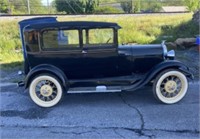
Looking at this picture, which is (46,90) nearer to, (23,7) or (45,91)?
(45,91)

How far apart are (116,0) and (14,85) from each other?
41407 mm

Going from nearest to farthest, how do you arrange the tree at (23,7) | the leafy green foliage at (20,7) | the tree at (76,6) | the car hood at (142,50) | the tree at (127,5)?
1. the car hood at (142,50)
2. the tree at (76,6)
3. the leafy green foliage at (20,7)
4. the tree at (23,7)
5. the tree at (127,5)

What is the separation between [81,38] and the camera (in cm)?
533

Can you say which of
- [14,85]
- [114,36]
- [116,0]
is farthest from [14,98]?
[116,0]

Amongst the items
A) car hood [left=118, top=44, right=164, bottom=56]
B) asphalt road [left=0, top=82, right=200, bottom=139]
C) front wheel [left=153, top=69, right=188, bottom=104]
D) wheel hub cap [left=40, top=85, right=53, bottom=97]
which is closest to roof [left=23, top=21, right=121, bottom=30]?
car hood [left=118, top=44, right=164, bottom=56]

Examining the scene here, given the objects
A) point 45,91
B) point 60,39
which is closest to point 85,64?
point 60,39

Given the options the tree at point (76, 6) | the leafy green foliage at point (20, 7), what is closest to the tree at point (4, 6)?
the leafy green foliage at point (20, 7)

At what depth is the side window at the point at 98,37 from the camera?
5.37m

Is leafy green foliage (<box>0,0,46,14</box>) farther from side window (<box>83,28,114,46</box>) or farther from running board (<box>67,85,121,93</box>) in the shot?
running board (<box>67,85,121,93</box>)

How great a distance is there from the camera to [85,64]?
5.43 metres

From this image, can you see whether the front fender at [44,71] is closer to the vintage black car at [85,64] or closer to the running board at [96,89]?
the vintage black car at [85,64]

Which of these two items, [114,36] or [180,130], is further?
[114,36]

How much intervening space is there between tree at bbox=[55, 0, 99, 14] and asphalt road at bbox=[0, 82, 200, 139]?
97.0 ft

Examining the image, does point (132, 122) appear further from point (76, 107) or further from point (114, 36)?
point (114, 36)
